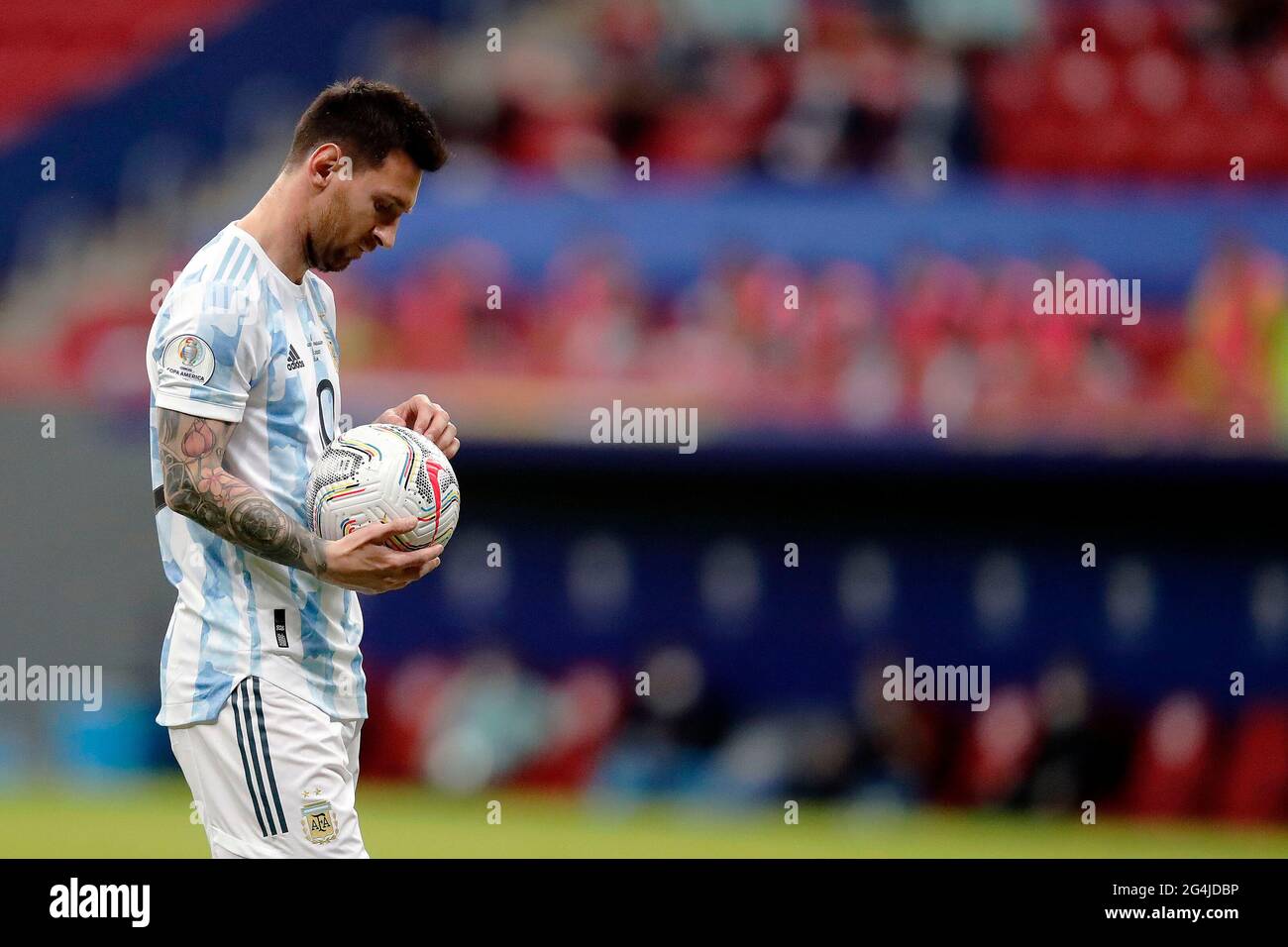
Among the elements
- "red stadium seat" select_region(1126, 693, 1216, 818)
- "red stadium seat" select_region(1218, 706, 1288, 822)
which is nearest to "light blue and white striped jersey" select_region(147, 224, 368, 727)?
"red stadium seat" select_region(1126, 693, 1216, 818)

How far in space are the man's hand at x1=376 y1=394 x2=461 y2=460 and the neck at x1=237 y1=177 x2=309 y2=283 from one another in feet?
1.52

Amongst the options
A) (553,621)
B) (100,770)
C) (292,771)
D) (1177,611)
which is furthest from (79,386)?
(292,771)

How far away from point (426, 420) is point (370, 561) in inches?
23.3

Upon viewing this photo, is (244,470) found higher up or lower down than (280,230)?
lower down

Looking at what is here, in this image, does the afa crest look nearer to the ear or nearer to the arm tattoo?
the arm tattoo

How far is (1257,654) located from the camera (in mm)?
9086

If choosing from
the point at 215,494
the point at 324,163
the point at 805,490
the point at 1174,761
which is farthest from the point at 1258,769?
the point at 215,494

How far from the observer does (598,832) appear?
8227mm

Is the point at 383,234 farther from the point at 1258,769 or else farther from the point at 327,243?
the point at 1258,769

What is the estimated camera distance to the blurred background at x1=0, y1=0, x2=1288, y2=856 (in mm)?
8844

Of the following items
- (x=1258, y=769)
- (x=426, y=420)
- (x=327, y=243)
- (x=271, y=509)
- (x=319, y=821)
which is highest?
(x=327, y=243)

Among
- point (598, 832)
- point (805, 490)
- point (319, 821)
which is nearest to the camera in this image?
point (319, 821)

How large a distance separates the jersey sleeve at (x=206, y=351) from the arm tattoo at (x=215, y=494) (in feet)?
0.12
